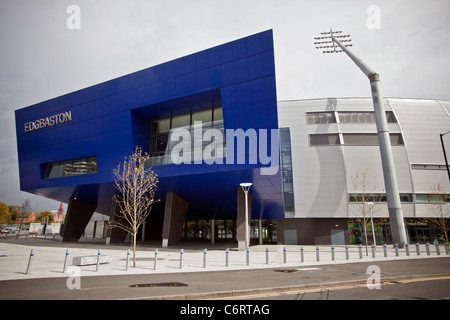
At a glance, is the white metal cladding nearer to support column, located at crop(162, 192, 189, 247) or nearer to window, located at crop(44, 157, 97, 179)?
support column, located at crop(162, 192, 189, 247)

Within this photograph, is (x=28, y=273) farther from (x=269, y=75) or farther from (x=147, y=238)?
(x=147, y=238)

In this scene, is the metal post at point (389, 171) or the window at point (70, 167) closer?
the metal post at point (389, 171)

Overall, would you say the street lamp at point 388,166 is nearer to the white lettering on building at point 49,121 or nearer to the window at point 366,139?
the window at point 366,139

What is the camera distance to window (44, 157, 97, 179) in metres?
31.0

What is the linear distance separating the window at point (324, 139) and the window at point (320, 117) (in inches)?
109

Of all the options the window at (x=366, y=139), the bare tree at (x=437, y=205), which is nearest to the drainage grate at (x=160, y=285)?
the window at (x=366, y=139)

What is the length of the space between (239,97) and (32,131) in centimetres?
2866

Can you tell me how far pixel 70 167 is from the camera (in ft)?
106

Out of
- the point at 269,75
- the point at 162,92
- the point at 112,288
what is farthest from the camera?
the point at 162,92

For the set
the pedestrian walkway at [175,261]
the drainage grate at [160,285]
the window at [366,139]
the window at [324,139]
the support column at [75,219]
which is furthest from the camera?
the window at [324,139]

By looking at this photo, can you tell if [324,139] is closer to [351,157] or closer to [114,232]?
[351,157]

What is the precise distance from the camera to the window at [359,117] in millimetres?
44781
